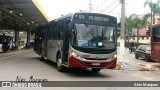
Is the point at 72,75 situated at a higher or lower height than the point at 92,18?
lower

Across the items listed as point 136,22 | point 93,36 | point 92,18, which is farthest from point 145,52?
point 136,22

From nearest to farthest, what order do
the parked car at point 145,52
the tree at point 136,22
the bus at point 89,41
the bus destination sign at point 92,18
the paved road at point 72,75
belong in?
the paved road at point 72,75 → the bus at point 89,41 → the bus destination sign at point 92,18 → the parked car at point 145,52 → the tree at point 136,22

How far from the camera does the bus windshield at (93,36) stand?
1398 cm

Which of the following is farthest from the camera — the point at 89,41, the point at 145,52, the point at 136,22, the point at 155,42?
the point at 136,22

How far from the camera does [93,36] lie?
14.2 metres

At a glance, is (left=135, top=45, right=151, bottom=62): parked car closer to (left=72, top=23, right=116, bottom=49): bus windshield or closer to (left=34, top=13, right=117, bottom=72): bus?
(left=34, top=13, right=117, bottom=72): bus

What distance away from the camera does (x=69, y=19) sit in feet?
48.1

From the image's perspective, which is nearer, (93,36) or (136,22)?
(93,36)

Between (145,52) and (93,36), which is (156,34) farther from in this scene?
(93,36)

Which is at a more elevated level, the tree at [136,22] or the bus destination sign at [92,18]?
the tree at [136,22]

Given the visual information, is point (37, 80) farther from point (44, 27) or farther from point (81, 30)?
point (44, 27)

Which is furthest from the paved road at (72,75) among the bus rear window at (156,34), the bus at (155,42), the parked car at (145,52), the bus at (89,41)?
the parked car at (145,52)

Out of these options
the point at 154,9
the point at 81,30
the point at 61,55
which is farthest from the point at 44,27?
the point at 154,9

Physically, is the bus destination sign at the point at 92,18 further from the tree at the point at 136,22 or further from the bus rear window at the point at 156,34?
the tree at the point at 136,22
